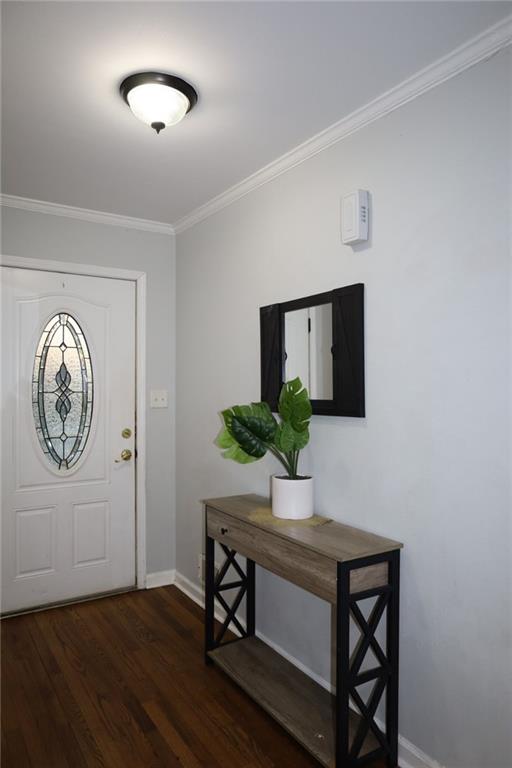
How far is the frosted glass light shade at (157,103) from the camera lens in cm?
192

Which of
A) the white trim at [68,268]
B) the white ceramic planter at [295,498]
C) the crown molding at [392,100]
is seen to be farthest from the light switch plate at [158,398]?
the white ceramic planter at [295,498]

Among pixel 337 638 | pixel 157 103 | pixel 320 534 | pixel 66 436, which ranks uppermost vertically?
pixel 157 103

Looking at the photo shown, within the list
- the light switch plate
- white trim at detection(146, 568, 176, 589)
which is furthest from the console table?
the light switch plate

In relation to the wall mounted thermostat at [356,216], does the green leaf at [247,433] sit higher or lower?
lower

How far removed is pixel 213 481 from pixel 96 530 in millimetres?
898

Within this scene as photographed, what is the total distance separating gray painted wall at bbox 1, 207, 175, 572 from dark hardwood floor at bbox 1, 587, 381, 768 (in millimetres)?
620

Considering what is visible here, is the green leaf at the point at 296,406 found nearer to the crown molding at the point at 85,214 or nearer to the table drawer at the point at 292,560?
the table drawer at the point at 292,560

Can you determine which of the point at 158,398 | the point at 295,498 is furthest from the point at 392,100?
the point at 158,398

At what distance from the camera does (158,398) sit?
3.70 m

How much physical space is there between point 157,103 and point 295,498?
1655 mm

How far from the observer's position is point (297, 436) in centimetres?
223

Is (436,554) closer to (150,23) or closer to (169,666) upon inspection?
(169,666)

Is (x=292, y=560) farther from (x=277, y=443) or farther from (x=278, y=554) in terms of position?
(x=277, y=443)

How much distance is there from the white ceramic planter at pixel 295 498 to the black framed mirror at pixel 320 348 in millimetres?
331
